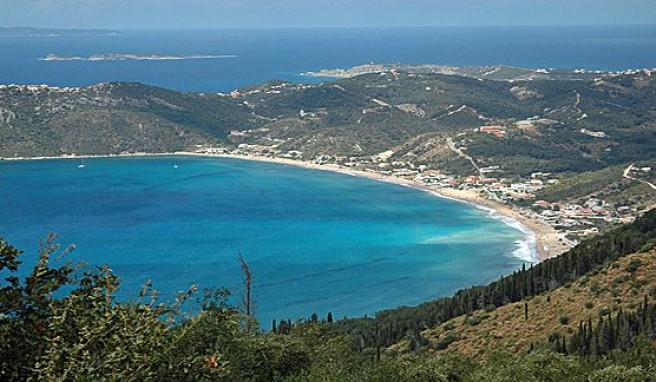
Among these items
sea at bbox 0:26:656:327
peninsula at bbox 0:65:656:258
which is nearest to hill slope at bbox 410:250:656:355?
sea at bbox 0:26:656:327

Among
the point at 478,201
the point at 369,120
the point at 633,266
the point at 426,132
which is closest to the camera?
the point at 633,266

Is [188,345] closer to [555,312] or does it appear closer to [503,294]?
[555,312]

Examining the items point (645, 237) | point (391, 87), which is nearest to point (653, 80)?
point (391, 87)

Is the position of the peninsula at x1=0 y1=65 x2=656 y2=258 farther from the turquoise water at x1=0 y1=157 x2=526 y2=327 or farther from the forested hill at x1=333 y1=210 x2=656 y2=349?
the forested hill at x1=333 y1=210 x2=656 y2=349

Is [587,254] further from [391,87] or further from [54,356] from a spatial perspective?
[391,87]

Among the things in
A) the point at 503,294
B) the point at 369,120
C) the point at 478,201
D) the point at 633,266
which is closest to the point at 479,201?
the point at 478,201

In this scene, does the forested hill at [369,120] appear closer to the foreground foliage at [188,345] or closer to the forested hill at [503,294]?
the forested hill at [503,294]
